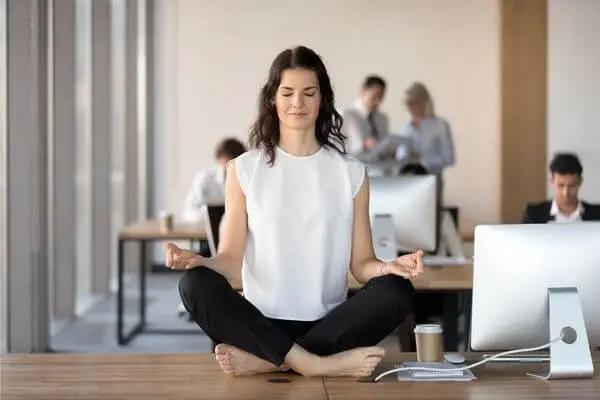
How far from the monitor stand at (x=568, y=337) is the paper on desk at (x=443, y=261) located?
2.23 m

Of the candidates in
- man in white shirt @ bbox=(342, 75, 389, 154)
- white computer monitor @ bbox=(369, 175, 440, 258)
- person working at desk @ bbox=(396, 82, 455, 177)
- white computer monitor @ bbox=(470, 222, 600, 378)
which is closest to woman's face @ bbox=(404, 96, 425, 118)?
person working at desk @ bbox=(396, 82, 455, 177)

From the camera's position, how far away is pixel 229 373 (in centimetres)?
310

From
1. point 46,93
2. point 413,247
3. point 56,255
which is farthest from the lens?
point 56,255

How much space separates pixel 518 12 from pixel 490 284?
8.07 meters

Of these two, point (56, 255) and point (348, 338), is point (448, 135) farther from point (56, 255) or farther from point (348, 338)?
point (348, 338)

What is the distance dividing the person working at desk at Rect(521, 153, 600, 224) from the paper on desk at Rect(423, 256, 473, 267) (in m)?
0.35

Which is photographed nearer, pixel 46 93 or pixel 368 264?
pixel 368 264

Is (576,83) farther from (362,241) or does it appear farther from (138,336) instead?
(362,241)

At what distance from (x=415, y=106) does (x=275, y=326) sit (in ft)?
23.4

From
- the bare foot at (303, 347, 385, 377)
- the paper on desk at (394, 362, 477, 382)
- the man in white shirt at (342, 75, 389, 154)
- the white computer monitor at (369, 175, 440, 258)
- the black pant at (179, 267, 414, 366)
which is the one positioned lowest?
the paper on desk at (394, 362, 477, 382)

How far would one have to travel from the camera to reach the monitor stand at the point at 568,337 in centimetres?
304

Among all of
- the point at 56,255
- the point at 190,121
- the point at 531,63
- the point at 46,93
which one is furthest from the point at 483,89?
the point at 46,93

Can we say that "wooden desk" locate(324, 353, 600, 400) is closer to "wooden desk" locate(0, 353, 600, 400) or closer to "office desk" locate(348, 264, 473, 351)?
"wooden desk" locate(0, 353, 600, 400)

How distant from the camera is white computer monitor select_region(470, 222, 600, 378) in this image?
10.0ft
